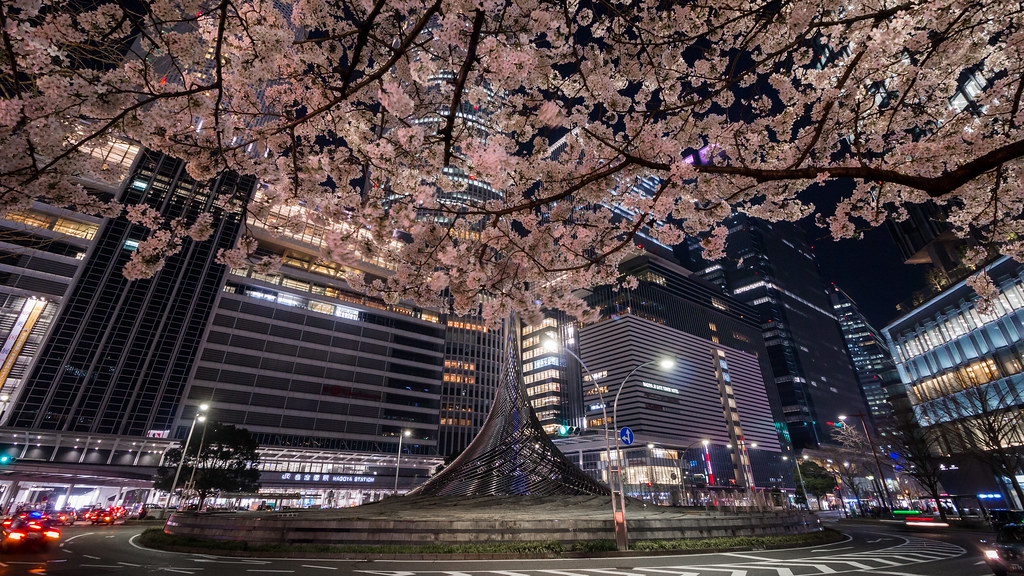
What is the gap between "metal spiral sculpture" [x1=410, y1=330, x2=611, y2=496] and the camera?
23.2m

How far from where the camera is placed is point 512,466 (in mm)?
24281

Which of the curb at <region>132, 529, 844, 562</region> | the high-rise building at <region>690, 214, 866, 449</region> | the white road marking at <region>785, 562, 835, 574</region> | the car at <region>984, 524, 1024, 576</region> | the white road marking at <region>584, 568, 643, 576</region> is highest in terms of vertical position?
the high-rise building at <region>690, 214, 866, 449</region>

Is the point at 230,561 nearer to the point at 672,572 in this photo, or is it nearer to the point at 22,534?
the point at 22,534

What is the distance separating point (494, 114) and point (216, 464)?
52.2 m

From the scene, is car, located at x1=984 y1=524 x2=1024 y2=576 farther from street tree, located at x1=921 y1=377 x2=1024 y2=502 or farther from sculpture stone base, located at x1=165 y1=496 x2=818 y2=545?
street tree, located at x1=921 y1=377 x2=1024 y2=502

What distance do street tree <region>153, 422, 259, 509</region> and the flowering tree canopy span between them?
4503cm

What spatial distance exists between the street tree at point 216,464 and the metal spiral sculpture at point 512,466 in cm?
2861

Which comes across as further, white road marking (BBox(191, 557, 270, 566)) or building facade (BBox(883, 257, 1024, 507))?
building facade (BBox(883, 257, 1024, 507))

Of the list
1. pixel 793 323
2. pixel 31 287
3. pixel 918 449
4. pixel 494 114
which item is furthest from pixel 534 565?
pixel 793 323

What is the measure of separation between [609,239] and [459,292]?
3227 mm

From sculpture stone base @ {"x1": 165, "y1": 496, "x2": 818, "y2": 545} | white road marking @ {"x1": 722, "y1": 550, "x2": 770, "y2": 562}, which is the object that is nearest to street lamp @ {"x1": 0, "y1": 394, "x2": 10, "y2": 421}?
sculpture stone base @ {"x1": 165, "y1": 496, "x2": 818, "y2": 545}

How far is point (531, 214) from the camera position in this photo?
7.16m

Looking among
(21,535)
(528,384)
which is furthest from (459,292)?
(528,384)

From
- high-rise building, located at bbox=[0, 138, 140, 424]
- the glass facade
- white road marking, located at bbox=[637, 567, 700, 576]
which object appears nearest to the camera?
white road marking, located at bbox=[637, 567, 700, 576]
